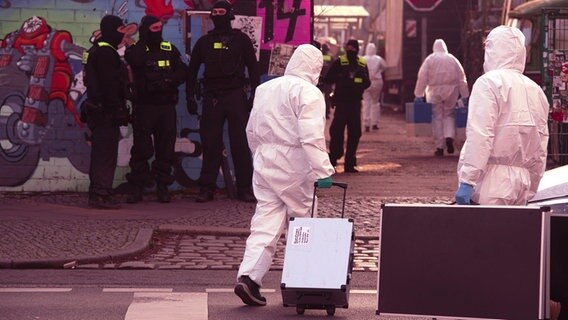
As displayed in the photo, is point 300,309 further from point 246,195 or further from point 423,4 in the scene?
point 423,4

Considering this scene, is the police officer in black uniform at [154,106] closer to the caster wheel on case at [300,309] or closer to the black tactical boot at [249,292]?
the black tactical boot at [249,292]

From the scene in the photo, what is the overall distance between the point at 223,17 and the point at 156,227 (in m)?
3.01

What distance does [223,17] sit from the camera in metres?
16.7

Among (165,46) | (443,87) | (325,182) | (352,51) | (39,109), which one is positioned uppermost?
(165,46)

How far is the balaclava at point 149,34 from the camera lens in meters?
16.6

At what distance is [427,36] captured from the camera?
40.2 m

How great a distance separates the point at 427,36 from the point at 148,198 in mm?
23665

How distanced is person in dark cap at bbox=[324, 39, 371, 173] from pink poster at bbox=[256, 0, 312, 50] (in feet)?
13.1

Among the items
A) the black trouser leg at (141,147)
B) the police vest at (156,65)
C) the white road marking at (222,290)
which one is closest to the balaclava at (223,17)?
the police vest at (156,65)

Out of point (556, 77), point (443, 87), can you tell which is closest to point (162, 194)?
point (556, 77)

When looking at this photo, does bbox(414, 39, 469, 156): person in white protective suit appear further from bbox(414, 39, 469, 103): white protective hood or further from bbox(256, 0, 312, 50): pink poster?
bbox(256, 0, 312, 50): pink poster

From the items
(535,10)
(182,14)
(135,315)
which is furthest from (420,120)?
(135,315)

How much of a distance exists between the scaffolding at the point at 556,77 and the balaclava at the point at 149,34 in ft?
16.5

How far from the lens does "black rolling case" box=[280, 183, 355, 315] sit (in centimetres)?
1016
